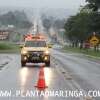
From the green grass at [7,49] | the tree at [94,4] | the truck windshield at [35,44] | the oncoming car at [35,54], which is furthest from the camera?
the green grass at [7,49]

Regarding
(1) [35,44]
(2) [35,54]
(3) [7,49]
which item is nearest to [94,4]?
(3) [7,49]

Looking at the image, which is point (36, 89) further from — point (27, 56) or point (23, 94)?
point (27, 56)

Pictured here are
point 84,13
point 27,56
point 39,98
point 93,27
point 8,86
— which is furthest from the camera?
point 84,13

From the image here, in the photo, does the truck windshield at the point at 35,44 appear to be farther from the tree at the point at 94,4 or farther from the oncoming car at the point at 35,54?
the tree at the point at 94,4

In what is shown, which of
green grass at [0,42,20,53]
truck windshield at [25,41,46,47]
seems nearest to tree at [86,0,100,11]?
green grass at [0,42,20,53]

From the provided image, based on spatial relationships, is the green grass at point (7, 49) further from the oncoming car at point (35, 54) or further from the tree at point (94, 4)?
the oncoming car at point (35, 54)

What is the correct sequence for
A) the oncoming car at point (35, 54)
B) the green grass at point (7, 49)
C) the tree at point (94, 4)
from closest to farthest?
the oncoming car at point (35, 54)
the tree at point (94, 4)
the green grass at point (7, 49)

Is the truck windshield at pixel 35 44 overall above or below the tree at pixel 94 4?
below

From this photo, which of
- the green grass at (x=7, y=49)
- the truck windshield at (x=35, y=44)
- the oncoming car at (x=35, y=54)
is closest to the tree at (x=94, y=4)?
the green grass at (x=7, y=49)

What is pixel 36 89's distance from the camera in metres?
19.3

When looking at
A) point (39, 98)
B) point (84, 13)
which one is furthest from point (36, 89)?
point (84, 13)

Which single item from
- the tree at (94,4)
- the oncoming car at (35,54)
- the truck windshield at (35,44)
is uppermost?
the tree at (94,4)

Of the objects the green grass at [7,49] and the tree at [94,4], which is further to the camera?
the green grass at [7,49]

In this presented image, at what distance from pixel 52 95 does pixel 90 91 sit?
1.96 m
